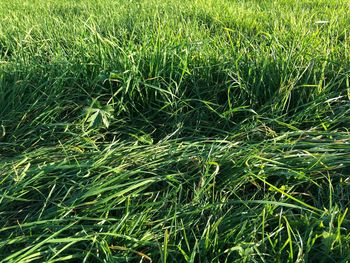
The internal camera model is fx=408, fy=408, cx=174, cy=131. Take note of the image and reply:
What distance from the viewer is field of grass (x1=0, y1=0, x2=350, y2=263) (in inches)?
53.4

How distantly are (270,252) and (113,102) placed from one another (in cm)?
113

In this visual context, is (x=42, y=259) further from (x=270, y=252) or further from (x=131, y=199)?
(x=270, y=252)

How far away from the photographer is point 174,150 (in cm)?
175

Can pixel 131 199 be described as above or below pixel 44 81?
below

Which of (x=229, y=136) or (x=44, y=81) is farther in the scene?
(x=44, y=81)

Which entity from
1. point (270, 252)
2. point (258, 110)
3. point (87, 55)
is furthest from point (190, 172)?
point (87, 55)

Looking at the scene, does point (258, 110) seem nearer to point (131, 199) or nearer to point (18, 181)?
point (131, 199)

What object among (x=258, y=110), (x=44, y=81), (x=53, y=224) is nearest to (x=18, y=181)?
(x=53, y=224)

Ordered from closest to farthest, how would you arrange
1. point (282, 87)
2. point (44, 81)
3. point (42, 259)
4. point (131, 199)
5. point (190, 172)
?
point (42, 259)
point (131, 199)
point (190, 172)
point (282, 87)
point (44, 81)

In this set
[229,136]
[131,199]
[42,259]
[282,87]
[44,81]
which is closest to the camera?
[42,259]

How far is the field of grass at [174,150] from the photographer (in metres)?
1.36

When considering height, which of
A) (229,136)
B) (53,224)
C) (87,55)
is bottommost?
(229,136)

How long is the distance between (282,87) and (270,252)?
100cm

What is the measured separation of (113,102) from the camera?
6.88 ft
